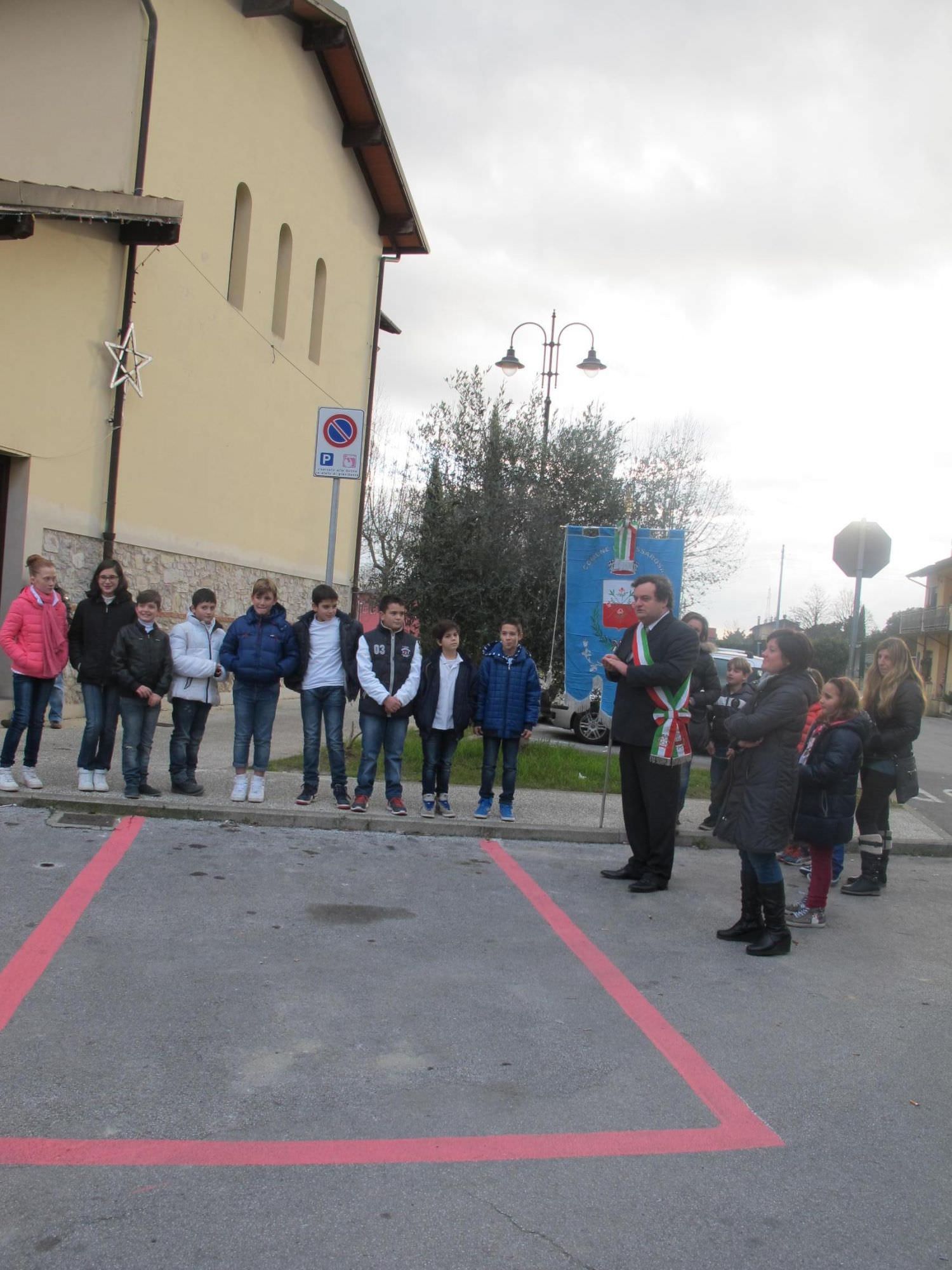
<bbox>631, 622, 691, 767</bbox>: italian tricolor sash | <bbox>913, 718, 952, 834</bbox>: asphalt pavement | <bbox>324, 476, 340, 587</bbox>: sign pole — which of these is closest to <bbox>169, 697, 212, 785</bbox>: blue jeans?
<bbox>324, 476, 340, 587</bbox>: sign pole

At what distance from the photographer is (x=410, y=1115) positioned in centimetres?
366

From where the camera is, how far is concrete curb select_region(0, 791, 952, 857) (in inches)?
323

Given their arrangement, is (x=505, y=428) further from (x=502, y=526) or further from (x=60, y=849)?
(x=60, y=849)

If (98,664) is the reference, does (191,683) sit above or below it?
below

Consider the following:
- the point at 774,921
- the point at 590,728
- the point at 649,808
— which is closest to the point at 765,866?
the point at 774,921

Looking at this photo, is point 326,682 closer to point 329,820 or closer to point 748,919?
point 329,820

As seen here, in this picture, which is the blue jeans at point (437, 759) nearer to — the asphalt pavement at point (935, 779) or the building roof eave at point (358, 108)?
the asphalt pavement at point (935, 779)

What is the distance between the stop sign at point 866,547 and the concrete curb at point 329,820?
122 inches

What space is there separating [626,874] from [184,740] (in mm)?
3699

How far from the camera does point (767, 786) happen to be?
6.00 metres

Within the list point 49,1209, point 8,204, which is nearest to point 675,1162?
point 49,1209

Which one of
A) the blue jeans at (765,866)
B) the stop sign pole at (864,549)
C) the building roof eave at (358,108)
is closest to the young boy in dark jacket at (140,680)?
the blue jeans at (765,866)

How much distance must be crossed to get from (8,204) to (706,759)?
12.0 m

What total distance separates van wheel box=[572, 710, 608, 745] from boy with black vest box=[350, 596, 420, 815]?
341 inches
